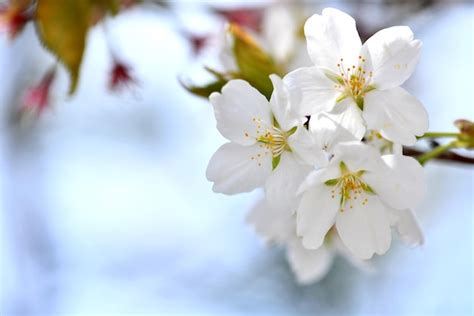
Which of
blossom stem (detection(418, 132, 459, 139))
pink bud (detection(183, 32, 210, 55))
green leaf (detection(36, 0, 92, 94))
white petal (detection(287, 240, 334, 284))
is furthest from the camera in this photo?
pink bud (detection(183, 32, 210, 55))

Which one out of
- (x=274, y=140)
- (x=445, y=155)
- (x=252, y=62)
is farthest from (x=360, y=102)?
(x=252, y=62)

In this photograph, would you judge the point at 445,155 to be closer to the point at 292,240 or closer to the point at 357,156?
the point at 357,156

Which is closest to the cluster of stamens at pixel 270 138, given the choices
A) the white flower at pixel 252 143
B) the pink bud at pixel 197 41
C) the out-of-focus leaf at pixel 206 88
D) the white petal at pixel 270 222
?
the white flower at pixel 252 143

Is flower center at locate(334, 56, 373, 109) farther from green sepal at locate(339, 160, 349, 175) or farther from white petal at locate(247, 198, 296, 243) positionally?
white petal at locate(247, 198, 296, 243)

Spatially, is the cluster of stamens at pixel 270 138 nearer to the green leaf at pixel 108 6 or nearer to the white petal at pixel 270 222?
the white petal at pixel 270 222

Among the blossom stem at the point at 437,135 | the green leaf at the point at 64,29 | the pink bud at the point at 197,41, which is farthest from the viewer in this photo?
the pink bud at the point at 197,41

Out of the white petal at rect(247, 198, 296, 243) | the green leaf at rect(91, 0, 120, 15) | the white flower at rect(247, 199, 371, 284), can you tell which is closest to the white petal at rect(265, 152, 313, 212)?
the white flower at rect(247, 199, 371, 284)
